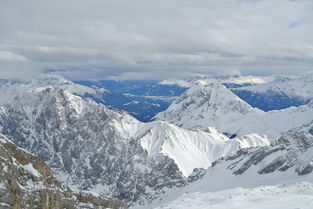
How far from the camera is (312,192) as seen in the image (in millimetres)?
124688

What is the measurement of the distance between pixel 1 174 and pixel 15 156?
1268 centimetres

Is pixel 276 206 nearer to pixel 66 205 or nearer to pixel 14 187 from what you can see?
pixel 66 205

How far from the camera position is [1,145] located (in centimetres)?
10469

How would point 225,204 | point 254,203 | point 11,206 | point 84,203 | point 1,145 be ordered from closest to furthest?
point 11,206
point 1,145
point 84,203
point 254,203
point 225,204

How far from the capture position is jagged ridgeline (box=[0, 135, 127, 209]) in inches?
3661

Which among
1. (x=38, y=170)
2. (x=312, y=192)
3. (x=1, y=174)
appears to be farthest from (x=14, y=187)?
(x=312, y=192)

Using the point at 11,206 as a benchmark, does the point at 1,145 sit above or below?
above

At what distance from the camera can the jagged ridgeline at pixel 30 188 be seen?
93.0 meters

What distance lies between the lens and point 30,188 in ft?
324

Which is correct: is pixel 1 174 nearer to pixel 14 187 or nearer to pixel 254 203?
pixel 14 187

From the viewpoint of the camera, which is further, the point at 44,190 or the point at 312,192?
the point at 312,192

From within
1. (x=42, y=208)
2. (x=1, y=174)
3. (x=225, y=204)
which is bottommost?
(x=225, y=204)

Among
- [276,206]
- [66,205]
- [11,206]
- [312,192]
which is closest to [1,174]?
[11,206]

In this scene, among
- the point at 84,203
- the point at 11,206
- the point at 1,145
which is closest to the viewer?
the point at 11,206
